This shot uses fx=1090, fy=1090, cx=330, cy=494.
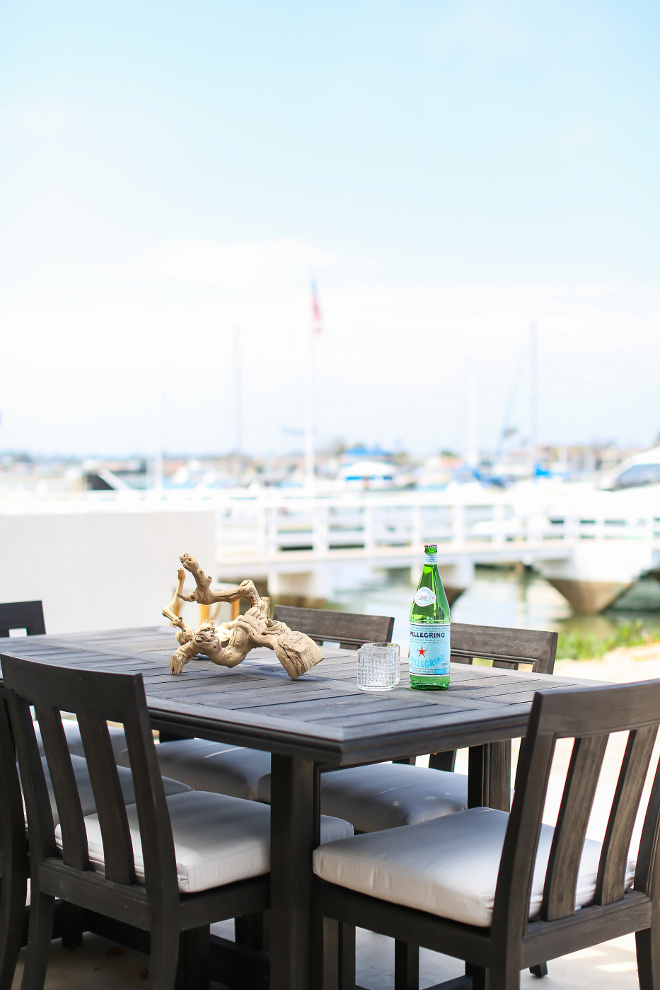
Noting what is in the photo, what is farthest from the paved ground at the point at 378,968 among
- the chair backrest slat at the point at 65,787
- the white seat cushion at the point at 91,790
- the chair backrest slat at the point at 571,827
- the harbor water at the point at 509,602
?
the harbor water at the point at 509,602

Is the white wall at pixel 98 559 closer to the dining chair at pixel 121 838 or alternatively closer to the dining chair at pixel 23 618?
Result: the dining chair at pixel 23 618

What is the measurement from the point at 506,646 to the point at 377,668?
22.2 inches

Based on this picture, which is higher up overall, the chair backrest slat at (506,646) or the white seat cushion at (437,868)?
Answer: the chair backrest slat at (506,646)

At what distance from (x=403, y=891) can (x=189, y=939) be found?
0.67 m

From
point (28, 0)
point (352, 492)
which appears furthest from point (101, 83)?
point (352, 492)

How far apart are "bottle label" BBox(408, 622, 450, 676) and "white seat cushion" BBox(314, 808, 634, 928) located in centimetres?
29

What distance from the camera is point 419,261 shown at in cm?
3675

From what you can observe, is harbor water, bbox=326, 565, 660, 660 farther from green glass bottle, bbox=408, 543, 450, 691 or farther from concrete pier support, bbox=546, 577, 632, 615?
green glass bottle, bbox=408, 543, 450, 691

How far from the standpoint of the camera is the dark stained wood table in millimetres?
1643

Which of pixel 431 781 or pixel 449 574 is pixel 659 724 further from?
pixel 449 574

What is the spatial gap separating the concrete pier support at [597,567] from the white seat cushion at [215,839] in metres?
15.1

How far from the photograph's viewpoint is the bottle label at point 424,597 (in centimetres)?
198

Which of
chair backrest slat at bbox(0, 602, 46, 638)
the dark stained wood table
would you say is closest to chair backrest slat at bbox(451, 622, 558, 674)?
the dark stained wood table

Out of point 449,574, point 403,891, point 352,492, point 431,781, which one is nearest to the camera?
point 403,891
